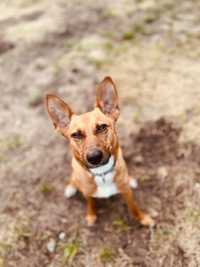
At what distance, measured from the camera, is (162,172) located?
452 cm

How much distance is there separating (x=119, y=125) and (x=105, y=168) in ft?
5.51

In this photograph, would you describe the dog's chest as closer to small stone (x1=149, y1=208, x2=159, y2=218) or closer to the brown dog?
the brown dog

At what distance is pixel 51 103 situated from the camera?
12.1 ft

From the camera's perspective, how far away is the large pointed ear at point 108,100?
3625mm

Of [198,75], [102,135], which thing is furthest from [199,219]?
[198,75]

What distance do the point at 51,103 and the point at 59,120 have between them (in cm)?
17

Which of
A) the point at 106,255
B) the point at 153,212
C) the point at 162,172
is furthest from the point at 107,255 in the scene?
the point at 162,172

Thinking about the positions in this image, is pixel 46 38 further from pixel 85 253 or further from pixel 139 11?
pixel 85 253

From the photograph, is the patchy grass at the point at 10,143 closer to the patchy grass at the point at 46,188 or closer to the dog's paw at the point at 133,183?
the patchy grass at the point at 46,188

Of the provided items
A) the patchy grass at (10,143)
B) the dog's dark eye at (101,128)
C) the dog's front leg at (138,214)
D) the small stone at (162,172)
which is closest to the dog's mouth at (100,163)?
the dog's dark eye at (101,128)

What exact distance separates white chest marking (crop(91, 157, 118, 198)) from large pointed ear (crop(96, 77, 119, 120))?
432 mm

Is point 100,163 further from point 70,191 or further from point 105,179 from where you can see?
point 70,191

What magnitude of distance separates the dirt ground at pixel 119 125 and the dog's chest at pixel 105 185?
46 centimetres

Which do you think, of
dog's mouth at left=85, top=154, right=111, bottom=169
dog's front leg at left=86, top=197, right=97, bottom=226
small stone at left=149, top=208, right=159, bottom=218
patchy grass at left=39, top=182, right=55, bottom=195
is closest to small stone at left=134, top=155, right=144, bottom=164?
small stone at left=149, top=208, right=159, bottom=218
